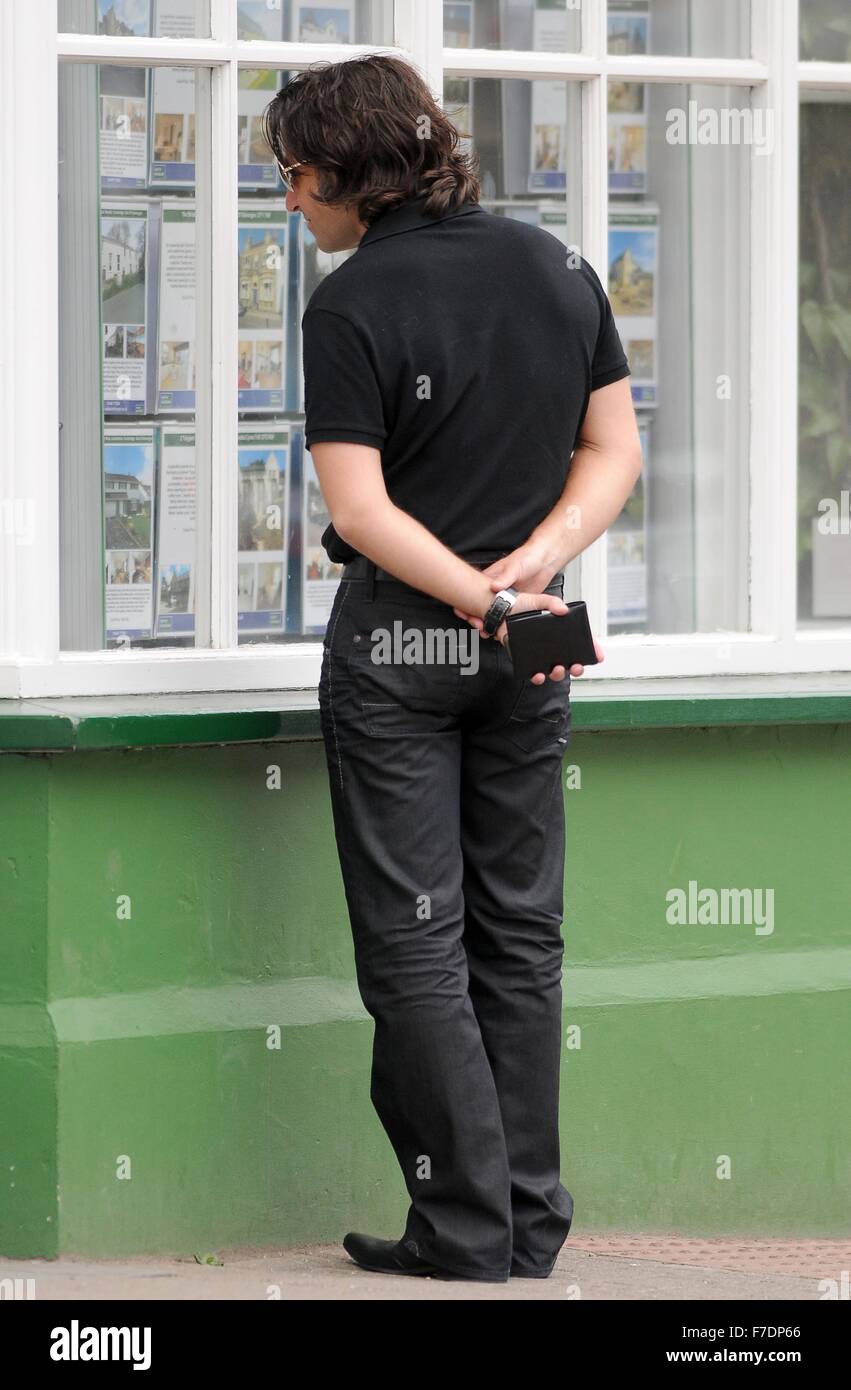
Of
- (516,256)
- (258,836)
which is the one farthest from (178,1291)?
(516,256)

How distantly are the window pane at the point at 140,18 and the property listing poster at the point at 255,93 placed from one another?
3.6 inches

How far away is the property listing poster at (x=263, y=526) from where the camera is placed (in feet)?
12.1

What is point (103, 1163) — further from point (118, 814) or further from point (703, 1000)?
point (703, 1000)

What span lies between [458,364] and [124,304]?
93cm

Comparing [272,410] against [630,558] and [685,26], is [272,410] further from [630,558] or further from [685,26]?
[685,26]

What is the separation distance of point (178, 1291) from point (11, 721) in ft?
3.35

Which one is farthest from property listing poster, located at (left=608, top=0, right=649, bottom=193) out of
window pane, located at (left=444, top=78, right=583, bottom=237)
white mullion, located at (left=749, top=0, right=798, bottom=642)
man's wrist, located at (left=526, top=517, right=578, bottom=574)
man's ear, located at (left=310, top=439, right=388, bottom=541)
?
man's ear, located at (left=310, top=439, right=388, bottom=541)

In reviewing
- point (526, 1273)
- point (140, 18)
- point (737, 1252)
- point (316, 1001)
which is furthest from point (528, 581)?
point (737, 1252)

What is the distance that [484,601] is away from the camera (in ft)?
9.49

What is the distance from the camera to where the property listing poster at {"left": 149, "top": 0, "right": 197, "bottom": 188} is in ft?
11.5

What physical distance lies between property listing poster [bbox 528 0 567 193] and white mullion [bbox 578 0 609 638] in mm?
58

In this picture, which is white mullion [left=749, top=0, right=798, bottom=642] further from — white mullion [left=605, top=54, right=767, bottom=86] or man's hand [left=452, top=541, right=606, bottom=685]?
man's hand [left=452, top=541, right=606, bottom=685]

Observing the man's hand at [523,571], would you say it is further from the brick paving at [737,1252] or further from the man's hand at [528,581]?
the brick paving at [737,1252]

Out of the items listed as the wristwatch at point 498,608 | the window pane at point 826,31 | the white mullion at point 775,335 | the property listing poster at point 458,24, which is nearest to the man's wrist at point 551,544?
the wristwatch at point 498,608
